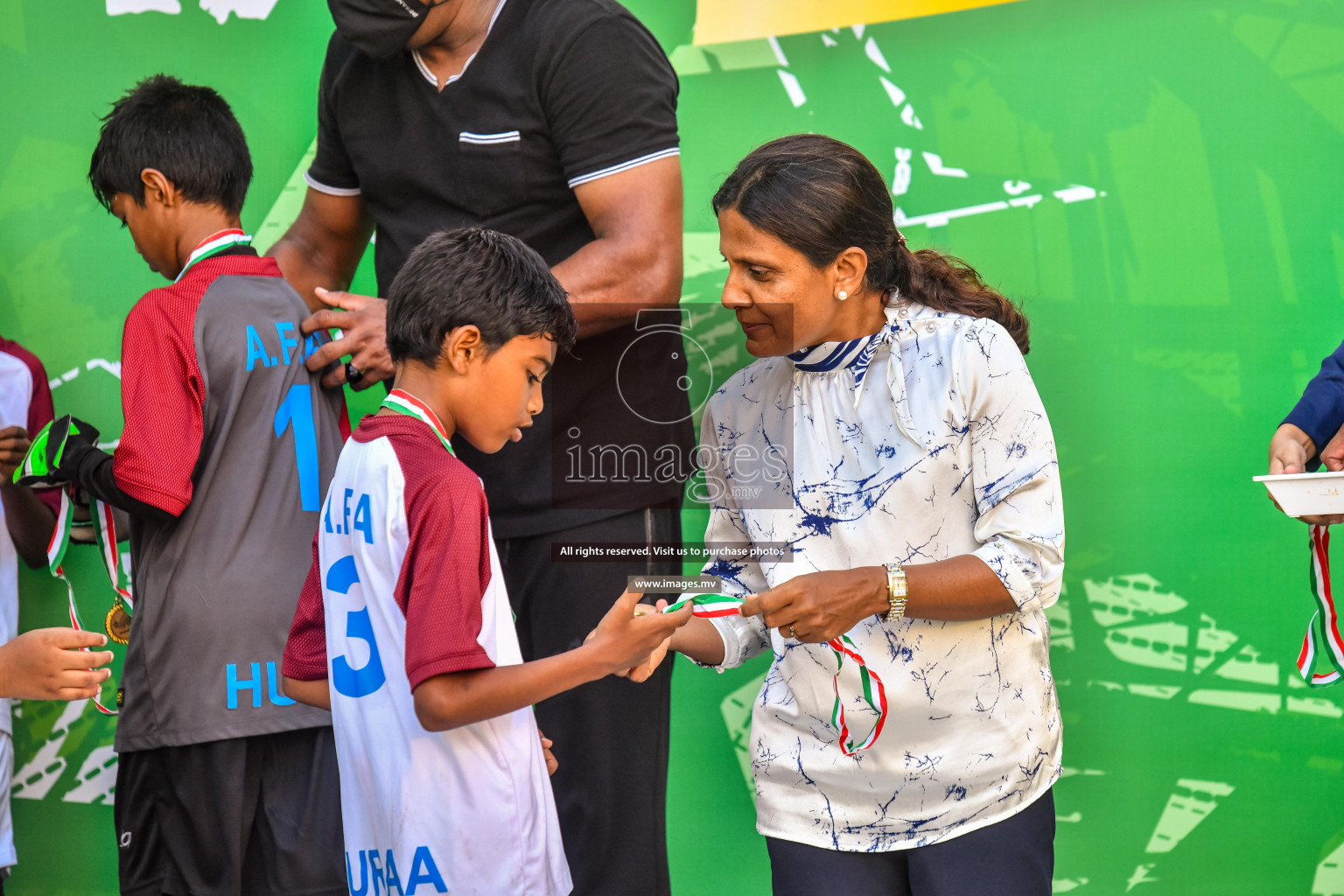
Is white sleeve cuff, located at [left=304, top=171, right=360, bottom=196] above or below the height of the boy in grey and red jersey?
above

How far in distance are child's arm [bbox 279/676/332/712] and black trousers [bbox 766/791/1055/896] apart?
2.16ft

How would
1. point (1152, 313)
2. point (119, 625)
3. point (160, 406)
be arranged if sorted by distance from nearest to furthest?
point (160, 406) < point (119, 625) < point (1152, 313)

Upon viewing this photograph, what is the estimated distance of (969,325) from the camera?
1.66 metres

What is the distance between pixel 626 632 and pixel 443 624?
0.67ft

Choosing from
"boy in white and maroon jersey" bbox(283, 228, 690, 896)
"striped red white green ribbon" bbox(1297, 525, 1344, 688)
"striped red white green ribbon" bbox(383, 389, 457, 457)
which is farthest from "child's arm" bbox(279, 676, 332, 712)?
"striped red white green ribbon" bbox(1297, 525, 1344, 688)

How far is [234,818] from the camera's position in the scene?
6.57ft

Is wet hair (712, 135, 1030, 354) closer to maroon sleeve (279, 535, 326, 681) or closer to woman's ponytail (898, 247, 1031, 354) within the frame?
woman's ponytail (898, 247, 1031, 354)

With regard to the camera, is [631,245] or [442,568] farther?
[631,245]

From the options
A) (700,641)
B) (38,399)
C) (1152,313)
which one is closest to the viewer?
(700,641)

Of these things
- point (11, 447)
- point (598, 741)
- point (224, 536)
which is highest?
point (11, 447)

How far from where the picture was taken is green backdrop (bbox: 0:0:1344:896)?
2520 mm

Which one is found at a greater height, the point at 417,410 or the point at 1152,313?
the point at 1152,313

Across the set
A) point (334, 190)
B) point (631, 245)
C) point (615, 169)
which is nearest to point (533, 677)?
point (631, 245)

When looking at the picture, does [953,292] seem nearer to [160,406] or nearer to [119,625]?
[160,406]
